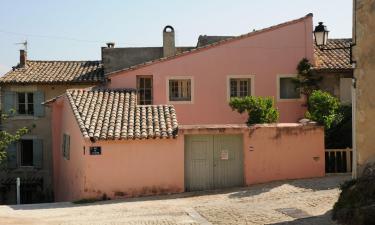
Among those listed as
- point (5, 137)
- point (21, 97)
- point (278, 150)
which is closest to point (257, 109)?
point (278, 150)

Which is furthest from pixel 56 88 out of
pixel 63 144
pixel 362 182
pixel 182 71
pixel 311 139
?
pixel 362 182

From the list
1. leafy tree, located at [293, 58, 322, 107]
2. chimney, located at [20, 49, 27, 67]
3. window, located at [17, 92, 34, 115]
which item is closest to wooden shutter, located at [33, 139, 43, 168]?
window, located at [17, 92, 34, 115]

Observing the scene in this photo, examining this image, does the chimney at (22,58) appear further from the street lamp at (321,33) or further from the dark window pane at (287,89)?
the street lamp at (321,33)

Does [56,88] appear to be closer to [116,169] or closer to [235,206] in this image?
[116,169]

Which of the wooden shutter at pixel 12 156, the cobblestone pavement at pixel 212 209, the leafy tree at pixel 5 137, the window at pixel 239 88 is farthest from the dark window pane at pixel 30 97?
the cobblestone pavement at pixel 212 209

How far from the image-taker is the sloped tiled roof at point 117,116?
1767 centimetres

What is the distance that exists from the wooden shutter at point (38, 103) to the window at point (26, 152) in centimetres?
165

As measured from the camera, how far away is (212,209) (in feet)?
46.4

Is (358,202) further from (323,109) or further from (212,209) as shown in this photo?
(323,109)

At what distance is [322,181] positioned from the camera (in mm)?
17391

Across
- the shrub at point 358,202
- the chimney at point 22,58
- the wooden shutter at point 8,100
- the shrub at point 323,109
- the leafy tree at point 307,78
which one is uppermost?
the chimney at point 22,58

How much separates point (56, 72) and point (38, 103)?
2.21m

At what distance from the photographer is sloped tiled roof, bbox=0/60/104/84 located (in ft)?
93.1

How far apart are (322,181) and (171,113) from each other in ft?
19.7
